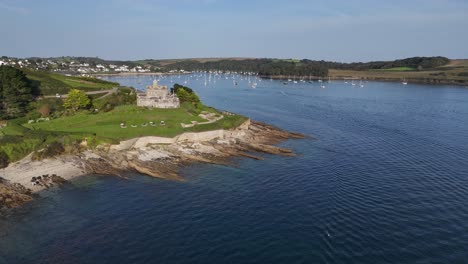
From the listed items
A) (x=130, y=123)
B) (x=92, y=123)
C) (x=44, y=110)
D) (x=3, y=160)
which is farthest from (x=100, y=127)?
(x=44, y=110)

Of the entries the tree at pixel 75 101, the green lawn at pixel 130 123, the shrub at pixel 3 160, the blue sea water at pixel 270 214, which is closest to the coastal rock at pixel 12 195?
the blue sea water at pixel 270 214

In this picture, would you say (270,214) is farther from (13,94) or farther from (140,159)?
(13,94)

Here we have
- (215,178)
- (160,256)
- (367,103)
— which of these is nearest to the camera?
(160,256)

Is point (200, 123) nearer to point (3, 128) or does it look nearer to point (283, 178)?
point (283, 178)

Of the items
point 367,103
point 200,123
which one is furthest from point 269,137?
point 367,103

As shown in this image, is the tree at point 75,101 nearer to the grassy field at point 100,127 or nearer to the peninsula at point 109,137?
the peninsula at point 109,137

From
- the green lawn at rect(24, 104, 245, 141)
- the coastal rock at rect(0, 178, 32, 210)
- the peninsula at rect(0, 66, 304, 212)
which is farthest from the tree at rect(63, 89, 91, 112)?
the coastal rock at rect(0, 178, 32, 210)
